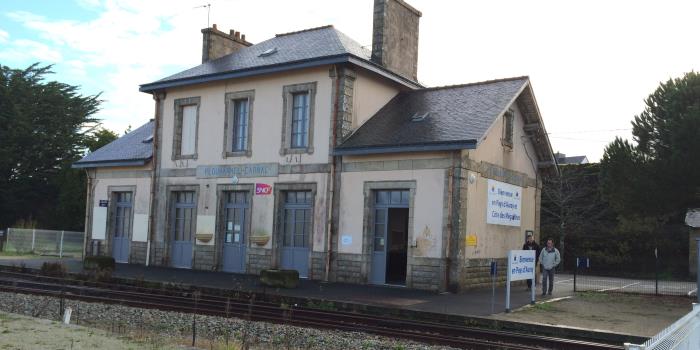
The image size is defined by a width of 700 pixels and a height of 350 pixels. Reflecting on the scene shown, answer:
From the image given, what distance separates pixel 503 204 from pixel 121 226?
13231 millimetres

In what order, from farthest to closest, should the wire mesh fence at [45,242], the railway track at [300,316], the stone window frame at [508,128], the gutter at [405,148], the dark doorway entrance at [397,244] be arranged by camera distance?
the wire mesh fence at [45,242] < the stone window frame at [508,128] < the dark doorway entrance at [397,244] < the gutter at [405,148] < the railway track at [300,316]

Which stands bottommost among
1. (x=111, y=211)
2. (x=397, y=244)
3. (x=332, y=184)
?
(x=397, y=244)

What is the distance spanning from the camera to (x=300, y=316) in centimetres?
1194

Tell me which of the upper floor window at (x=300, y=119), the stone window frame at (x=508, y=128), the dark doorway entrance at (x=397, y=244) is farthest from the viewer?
the upper floor window at (x=300, y=119)

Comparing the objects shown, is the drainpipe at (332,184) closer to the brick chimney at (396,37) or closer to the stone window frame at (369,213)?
the stone window frame at (369,213)

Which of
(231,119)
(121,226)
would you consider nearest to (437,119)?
(231,119)

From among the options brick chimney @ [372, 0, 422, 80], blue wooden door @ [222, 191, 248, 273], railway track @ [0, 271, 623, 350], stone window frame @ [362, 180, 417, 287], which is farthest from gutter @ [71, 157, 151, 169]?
stone window frame @ [362, 180, 417, 287]

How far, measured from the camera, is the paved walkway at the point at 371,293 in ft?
42.7

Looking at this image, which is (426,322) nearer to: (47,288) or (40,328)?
(40,328)

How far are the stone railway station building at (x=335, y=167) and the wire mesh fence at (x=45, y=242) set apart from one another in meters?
4.98

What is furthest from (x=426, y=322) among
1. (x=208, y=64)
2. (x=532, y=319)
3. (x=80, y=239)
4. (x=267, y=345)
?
(x=80, y=239)

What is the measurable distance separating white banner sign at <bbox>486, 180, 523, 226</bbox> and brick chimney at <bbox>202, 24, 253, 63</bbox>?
11765 millimetres

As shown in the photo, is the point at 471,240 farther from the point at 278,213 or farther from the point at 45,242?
the point at 45,242

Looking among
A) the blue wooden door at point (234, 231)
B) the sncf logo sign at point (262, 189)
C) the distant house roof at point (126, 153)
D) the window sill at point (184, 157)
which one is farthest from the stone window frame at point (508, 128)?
the distant house roof at point (126, 153)
